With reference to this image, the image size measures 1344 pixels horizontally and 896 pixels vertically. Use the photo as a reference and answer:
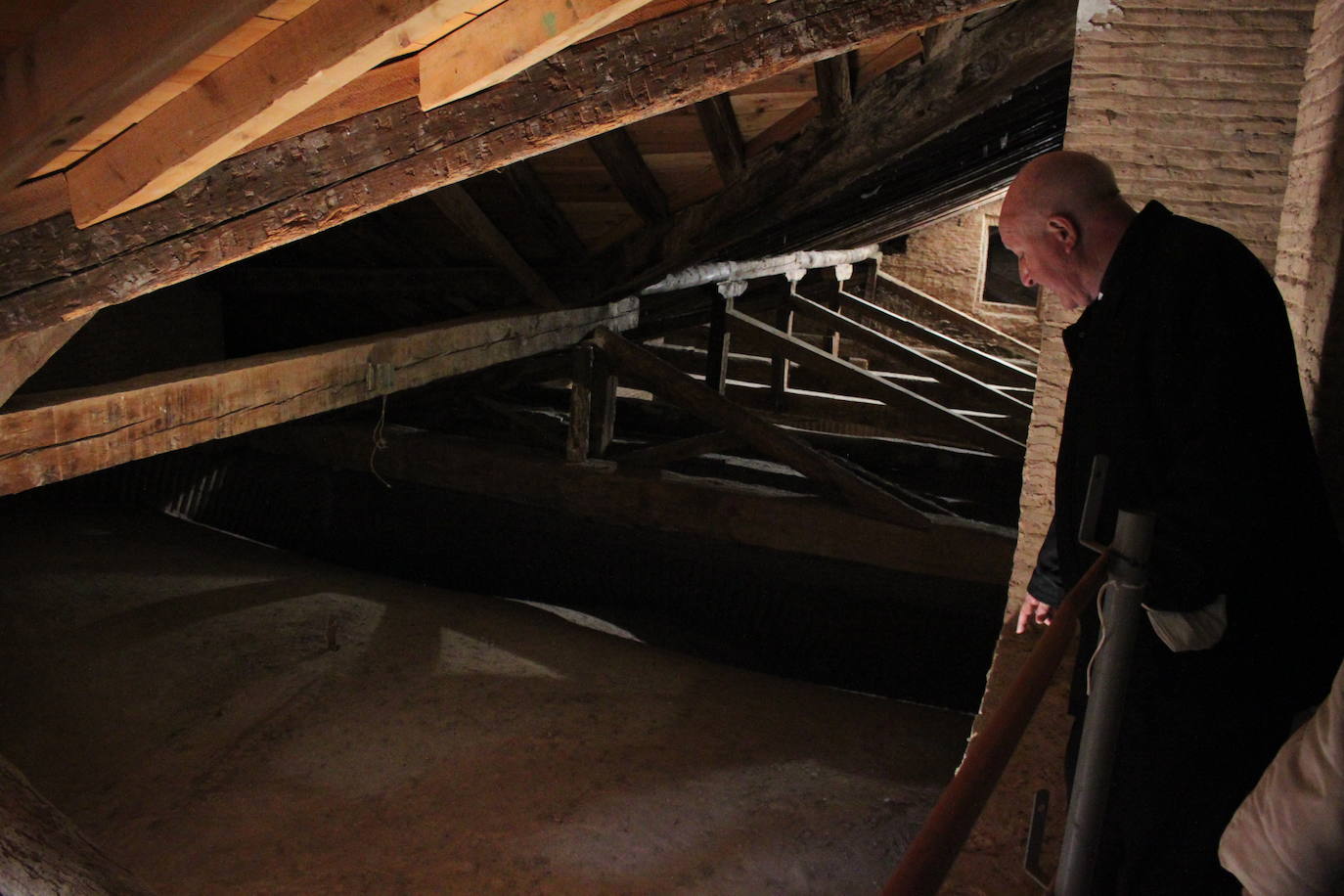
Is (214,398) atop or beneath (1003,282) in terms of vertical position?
beneath

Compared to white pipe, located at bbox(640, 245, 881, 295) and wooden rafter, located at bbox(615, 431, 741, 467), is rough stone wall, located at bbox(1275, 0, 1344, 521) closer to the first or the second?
wooden rafter, located at bbox(615, 431, 741, 467)

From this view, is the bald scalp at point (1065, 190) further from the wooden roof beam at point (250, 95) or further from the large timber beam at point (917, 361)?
the large timber beam at point (917, 361)

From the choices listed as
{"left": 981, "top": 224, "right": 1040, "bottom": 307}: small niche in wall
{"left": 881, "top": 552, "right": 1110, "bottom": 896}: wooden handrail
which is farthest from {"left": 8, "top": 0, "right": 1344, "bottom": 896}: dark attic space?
{"left": 981, "top": 224, "right": 1040, "bottom": 307}: small niche in wall

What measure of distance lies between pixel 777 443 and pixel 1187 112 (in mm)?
2627

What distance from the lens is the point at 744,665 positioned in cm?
532

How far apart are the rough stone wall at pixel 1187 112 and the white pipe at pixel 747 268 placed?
119 inches

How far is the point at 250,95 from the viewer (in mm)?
1755

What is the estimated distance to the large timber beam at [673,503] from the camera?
15.3ft

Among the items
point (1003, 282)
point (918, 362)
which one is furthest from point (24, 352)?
point (1003, 282)

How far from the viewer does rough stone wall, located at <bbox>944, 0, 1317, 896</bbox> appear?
232cm

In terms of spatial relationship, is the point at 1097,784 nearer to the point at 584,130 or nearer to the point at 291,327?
the point at 584,130

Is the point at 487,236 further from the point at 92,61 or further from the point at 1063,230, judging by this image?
the point at 1063,230

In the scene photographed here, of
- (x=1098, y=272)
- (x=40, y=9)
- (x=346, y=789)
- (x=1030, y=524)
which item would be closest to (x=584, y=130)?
(x=40, y=9)

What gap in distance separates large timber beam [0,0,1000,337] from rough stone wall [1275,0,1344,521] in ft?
3.02
